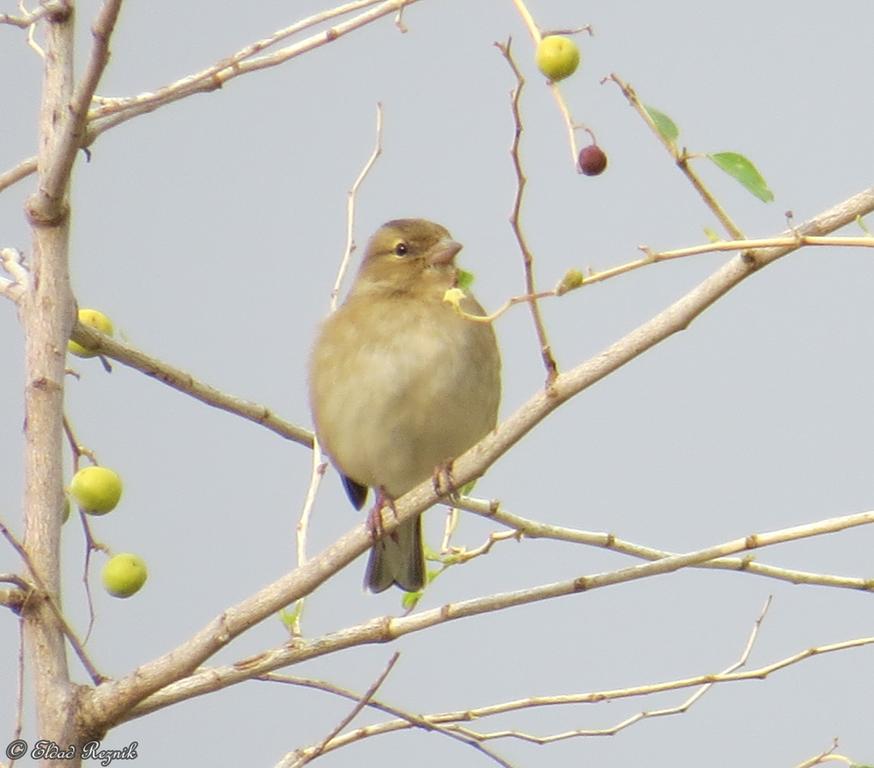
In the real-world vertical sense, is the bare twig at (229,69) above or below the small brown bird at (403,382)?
below

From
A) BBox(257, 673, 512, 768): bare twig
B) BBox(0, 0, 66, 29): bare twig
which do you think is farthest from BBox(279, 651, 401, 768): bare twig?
BBox(0, 0, 66, 29): bare twig

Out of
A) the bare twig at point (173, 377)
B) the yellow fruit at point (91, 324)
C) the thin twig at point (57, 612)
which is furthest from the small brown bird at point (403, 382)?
the thin twig at point (57, 612)

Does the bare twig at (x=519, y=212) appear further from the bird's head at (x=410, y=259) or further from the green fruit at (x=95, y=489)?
the bird's head at (x=410, y=259)

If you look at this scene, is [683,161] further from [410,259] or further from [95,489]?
[410,259]

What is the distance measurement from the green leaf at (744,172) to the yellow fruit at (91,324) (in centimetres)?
162

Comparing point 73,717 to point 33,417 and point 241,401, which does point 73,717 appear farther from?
point 241,401

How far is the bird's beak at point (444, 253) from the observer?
4762 millimetres

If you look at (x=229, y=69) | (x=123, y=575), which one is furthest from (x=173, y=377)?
(x=229, y=69)

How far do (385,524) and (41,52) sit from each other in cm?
127

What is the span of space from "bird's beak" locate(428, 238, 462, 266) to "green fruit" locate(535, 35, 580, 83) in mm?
2096

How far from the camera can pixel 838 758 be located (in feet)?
9.66

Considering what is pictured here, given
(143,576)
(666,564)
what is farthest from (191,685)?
(666,564)

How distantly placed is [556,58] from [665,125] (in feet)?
0.92

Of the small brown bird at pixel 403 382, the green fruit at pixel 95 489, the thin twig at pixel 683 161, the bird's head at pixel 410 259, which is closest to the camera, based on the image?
the thin twig at pixel 683 161
